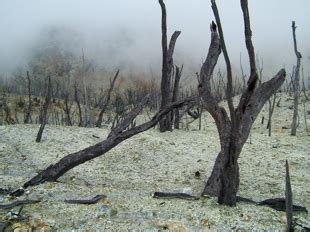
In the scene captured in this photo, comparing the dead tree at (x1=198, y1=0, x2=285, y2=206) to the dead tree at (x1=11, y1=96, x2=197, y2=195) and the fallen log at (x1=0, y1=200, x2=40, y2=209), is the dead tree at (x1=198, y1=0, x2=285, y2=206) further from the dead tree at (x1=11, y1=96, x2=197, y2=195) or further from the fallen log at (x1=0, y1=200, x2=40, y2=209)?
the fallen log at (x1=0, y1=200, x2=40, y2=209)

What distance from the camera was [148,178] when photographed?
26.2 ft

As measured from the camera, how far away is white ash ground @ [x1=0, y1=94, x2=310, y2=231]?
4.80 metres

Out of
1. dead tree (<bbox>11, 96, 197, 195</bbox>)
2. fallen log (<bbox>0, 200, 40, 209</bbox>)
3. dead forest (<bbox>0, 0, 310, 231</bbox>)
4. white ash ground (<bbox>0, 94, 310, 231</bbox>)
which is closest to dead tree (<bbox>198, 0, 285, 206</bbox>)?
dead forest (<bbox>0, 0, 310, 231</bbox>)

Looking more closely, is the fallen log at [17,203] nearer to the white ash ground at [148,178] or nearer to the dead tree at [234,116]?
the white ash ground at [148,178]

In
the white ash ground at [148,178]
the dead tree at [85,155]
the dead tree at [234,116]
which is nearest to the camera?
the white ash ground at [148,178]

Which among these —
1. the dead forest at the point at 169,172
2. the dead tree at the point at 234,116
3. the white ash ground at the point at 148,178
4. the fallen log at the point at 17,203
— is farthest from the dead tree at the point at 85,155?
the dead tree at the point at 234,116

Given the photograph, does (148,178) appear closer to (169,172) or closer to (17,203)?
(169,172)

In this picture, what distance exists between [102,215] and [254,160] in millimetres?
5933

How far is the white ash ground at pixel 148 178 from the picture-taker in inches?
189

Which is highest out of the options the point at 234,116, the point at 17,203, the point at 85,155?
the point at 234,116

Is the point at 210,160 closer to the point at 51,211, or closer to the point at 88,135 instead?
the point at 88,135

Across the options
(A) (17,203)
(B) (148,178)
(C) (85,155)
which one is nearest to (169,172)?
(B) (148,178)

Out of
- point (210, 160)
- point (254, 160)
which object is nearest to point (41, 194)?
point (210, 160)

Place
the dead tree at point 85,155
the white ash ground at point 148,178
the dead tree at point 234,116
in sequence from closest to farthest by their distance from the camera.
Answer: the white ash ground at point 148,178, the dead tree at point 234,116, the dead tree at point 85,155
